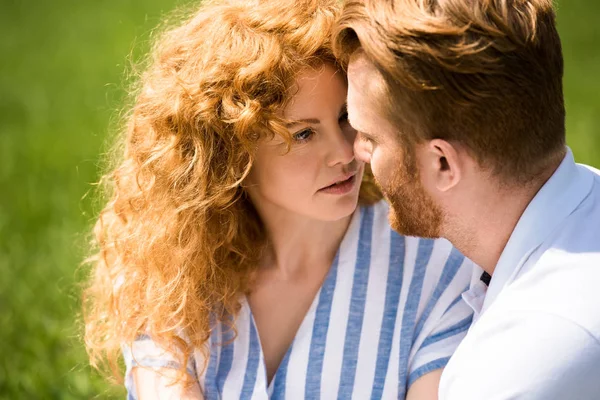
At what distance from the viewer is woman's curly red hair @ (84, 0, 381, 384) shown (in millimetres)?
2748

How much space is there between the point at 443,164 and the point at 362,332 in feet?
2.49

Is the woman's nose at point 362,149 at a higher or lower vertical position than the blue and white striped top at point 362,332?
higher

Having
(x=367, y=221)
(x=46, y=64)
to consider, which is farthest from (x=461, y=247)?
(x=46, y=64)

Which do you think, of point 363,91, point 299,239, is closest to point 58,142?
point 299,239

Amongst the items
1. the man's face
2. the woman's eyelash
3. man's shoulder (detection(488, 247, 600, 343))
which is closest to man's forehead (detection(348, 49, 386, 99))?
the man's face

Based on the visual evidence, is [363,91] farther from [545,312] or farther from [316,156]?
[545,312]

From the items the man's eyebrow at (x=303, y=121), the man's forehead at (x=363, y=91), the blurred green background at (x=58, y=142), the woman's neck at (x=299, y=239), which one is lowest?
the blurred green background at (x=58, y=142)

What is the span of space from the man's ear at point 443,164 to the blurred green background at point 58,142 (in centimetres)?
134

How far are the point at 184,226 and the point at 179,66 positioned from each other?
1.69ft

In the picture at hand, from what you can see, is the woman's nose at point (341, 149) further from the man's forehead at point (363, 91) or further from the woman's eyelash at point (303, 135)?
the man's forehead at point (363, 91)

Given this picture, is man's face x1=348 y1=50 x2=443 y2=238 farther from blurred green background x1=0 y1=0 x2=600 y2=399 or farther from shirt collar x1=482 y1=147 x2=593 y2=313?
blurred green background x1=0 y1=0 x2=600 y2=399

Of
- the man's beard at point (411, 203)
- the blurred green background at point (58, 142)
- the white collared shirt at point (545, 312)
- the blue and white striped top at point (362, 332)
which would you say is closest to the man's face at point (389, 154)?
the man's beard at point (411, 203)

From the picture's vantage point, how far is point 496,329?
2309 mm

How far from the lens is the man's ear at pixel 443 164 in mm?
2406
